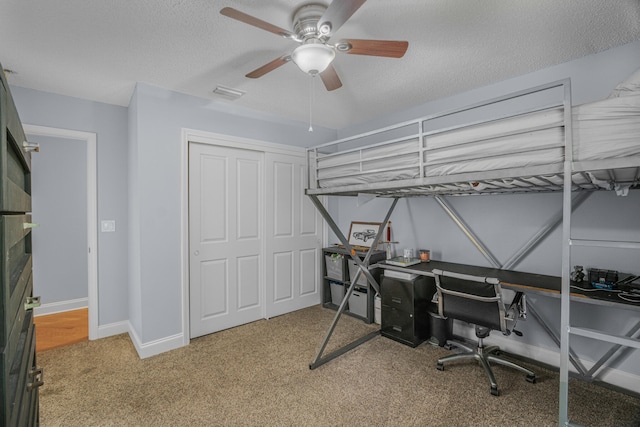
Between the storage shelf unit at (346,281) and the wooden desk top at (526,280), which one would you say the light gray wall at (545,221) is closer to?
the wooden desk top at (526,280)

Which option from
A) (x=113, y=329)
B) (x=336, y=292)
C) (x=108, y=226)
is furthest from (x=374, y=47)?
(x=113, y=329)

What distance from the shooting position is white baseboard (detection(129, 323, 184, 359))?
2.71 m

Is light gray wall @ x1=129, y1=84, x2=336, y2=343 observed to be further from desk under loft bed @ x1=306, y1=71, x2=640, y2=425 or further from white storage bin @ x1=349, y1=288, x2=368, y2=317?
white storage bin @ x1=349, y1=288, x2=368, y2=317

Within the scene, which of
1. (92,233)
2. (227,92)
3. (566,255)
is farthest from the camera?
(92,233)

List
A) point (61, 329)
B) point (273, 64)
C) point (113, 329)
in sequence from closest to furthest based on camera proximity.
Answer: point (273, 64)
point (113, 329)
point (61, 329)

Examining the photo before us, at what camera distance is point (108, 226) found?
125 inches

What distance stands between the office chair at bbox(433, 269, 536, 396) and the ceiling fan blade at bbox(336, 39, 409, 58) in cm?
158

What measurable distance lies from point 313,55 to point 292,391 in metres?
2.26

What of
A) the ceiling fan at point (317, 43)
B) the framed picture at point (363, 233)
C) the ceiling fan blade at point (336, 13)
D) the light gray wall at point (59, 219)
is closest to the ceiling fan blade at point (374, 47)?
the ceiling fan at point (317, 43)

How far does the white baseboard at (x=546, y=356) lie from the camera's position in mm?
2141

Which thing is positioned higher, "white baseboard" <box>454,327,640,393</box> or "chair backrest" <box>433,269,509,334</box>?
"chair backrest" <box>433,269,509,334</box>

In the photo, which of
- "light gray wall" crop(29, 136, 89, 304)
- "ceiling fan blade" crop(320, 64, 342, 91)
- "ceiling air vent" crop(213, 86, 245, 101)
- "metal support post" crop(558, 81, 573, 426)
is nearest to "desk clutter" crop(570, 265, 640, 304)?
"metal support post" crop(558, 81, 573, 426)

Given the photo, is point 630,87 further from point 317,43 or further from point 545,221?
point 317,43

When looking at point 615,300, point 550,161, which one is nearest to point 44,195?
point 550,161
